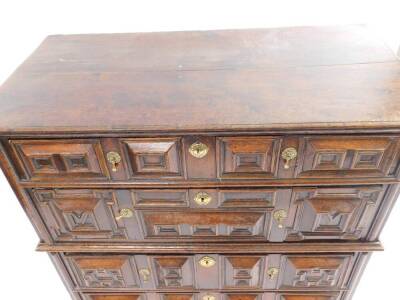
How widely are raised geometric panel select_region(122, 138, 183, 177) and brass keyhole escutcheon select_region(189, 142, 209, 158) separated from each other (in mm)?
40

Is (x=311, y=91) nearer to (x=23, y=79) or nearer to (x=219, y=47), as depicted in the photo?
(x=219, y=47)

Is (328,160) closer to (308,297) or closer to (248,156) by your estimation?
(248,156)

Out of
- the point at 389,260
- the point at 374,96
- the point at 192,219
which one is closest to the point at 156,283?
the point at 192,219

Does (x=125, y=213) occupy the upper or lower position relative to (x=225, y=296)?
upper

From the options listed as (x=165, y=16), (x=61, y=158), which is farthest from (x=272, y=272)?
(x=165, y=16)

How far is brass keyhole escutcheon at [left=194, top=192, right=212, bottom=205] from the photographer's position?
1.23 meters

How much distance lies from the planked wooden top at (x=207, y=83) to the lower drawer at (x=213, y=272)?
69cm

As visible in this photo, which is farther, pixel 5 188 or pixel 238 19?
pixel 5 188

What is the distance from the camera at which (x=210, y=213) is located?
1.30 meters

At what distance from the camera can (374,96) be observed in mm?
1107

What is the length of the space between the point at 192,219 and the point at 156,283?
49 cm

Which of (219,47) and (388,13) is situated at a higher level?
(388,13)

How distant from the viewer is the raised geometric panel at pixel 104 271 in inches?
59.2

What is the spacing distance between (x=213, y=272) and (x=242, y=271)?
5.1 inches
